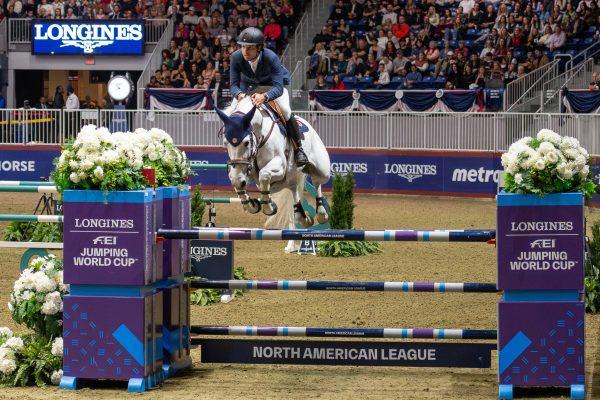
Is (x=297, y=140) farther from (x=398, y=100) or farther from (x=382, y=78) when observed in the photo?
(x=382, y=78)

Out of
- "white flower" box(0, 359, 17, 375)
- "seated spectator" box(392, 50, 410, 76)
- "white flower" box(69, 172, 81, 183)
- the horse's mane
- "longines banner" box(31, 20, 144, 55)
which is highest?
"longines banner" box(31, 20, 144, 55)

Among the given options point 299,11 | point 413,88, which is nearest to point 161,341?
point 413,88

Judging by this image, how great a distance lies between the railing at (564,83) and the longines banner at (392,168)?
2.48 metres

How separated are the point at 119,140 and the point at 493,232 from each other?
289cm

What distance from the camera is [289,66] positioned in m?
32.5

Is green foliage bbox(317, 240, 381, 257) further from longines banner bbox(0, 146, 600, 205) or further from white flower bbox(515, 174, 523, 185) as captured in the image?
white flower bbox(515, 174, 523, 185)

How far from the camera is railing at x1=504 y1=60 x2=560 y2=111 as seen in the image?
26750 mm

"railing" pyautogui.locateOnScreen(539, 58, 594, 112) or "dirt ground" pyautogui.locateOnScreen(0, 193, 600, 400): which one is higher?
"railing" pyautogui.locateOnScreen(539, 58, 594, 112)

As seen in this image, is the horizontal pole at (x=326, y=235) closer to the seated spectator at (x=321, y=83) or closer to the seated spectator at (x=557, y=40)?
the seated spectator at (x=557, y=40)

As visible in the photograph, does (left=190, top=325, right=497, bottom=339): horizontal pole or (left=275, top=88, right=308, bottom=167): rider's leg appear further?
(left=275, top=88, right=308, bottom=167): rider's leg

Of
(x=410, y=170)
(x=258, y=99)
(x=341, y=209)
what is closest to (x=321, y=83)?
(x=410, y=170)

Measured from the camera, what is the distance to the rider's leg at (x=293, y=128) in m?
11.2

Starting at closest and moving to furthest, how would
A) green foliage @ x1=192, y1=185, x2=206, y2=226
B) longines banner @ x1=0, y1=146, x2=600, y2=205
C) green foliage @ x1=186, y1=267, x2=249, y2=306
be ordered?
green foliage @ x1=186, y1=267, x2=249, y2=306 → green foliage @ x1=192, y1=185, x2=206, y2=226 → longines banner @ x1=0, y1=146, x2=600, y2=205

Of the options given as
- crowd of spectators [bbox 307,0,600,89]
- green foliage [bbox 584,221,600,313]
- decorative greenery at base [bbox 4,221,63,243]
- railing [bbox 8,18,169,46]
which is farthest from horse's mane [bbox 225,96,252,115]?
railing [bbox 8,18,169,46]
